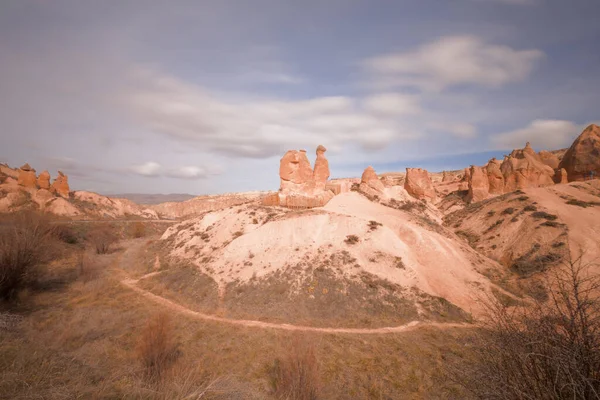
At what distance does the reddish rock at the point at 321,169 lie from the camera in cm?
2958

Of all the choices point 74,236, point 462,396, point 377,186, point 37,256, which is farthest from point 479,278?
point 74,236

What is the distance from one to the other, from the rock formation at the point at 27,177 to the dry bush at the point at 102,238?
766 inches

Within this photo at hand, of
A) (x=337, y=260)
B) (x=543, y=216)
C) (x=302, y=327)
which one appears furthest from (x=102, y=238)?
(x=543, y=216)

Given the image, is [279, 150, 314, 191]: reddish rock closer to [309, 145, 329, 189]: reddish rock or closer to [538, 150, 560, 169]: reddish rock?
[309, 145, 329, 189]: reddish rock

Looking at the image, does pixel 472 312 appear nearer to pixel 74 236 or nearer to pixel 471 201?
pixel 471 201

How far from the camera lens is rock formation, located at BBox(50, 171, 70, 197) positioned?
52875 mm

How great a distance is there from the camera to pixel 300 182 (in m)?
29.1

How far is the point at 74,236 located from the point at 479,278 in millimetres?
44669

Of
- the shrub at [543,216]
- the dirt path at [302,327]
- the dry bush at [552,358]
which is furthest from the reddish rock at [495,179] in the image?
the dry bush at [552,358]

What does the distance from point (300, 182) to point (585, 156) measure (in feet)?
133

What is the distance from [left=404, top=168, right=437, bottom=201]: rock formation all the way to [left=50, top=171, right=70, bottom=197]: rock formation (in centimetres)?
6625

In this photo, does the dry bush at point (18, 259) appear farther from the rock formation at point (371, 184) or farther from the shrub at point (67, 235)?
the rock formation at point (371, 184)

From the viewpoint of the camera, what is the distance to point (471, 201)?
3959cm

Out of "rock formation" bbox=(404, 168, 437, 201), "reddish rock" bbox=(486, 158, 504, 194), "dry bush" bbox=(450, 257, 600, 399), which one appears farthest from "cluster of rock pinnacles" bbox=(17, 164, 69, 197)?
"reddish rock" bbox=(486, 158, 504, 194)
